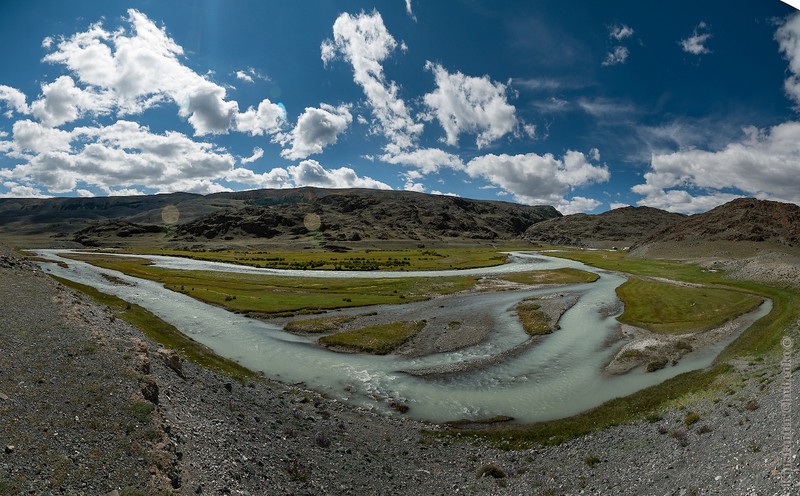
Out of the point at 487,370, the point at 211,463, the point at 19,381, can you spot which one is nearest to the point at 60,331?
the point at 19,381

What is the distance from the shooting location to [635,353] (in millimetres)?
41125

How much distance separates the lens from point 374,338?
46594 millimetres

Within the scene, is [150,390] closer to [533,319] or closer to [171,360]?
[171,360]

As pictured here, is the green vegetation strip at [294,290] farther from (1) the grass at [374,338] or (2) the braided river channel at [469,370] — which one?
(1) the grass at [374,338]

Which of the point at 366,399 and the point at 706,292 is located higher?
the point at 706,292

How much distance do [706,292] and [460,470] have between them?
3018 inches

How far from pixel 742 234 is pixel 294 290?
7583 inches

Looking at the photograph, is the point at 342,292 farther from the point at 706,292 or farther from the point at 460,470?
the point at 706,292

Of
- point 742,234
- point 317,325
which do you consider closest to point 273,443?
point 317,325

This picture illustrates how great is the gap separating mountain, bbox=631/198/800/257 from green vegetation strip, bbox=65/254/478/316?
12442 centimetres

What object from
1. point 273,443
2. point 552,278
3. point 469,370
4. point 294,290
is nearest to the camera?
point 273,443

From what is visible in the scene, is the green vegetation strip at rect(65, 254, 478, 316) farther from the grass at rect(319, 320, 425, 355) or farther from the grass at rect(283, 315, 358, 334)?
the grass at rect(319, 320, 425, 355)

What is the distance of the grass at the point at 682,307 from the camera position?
174ft

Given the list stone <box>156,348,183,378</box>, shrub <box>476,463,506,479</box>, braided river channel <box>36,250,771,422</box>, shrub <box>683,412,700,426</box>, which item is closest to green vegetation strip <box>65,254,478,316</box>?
braided river channel <box>36,250,771,422</box>
